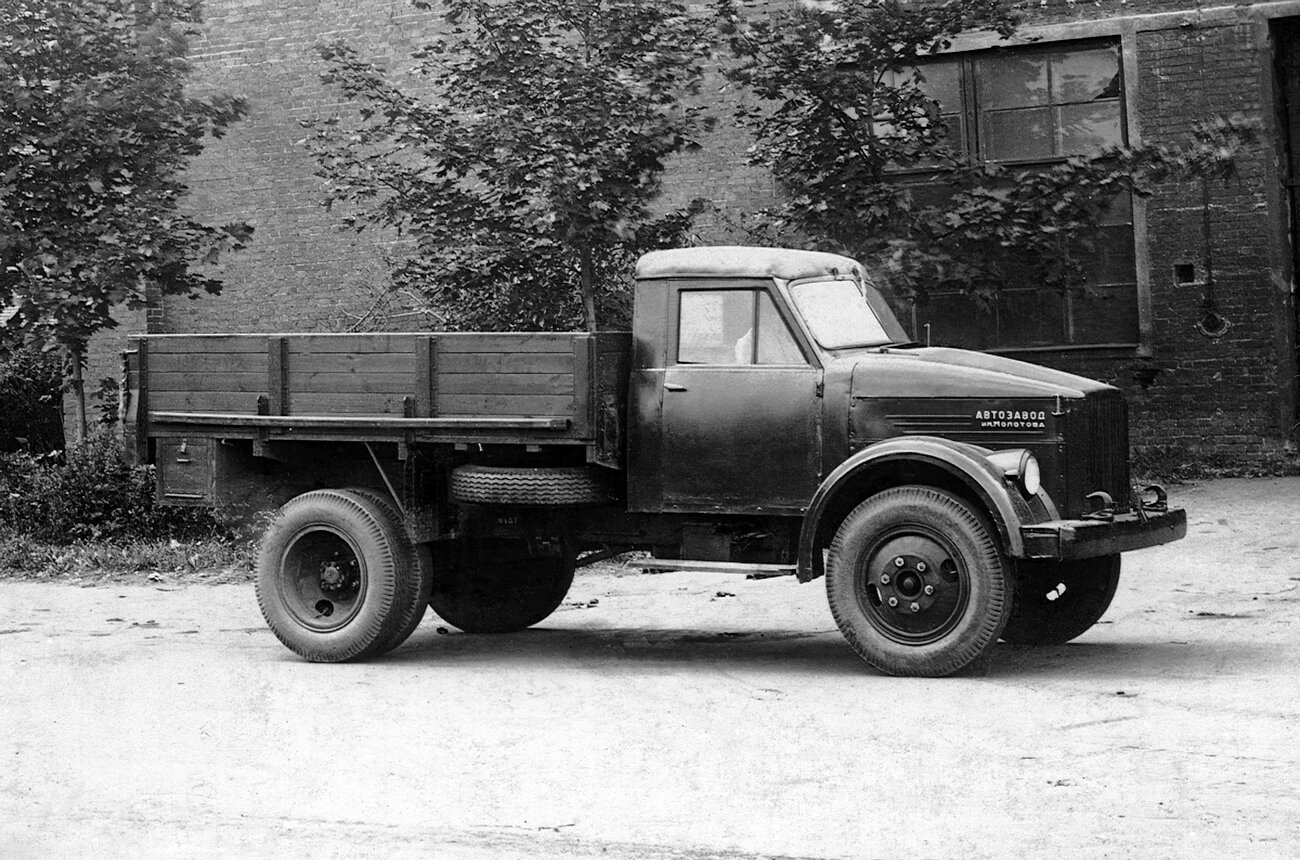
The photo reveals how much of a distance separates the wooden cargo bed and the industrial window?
27.9ft

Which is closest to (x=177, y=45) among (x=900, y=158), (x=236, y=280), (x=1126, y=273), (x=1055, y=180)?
(x=236, y=280)

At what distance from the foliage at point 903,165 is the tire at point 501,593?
4963 millimetres

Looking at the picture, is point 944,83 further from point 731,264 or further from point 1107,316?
point 731,264

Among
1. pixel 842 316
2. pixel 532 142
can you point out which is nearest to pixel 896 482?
pixel 842 316

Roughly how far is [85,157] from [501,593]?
6904mm

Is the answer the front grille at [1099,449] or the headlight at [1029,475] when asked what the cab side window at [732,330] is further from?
the front grille at [1099,449]

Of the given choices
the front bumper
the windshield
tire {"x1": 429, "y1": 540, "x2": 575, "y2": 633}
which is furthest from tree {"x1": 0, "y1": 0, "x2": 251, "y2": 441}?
the front bumper

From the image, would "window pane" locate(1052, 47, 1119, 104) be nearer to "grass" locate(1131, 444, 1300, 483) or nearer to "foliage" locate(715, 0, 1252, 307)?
"foliage" locate(715, 0, 1252, 307)

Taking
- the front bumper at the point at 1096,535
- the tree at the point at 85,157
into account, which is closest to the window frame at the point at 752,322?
the front bumper at the point at 1096,535

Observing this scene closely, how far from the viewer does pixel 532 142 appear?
13.7 m

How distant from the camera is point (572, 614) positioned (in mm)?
11586

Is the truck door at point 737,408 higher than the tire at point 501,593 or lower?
higher

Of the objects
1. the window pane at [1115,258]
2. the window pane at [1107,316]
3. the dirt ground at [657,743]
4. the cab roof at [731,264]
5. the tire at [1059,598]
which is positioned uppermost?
the window pane at [1115,258]

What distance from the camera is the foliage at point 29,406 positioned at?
18797mm
